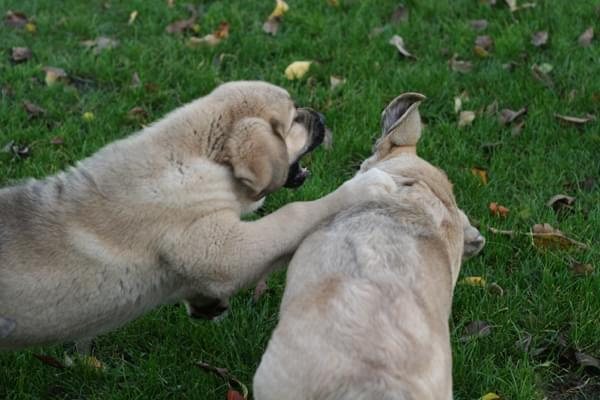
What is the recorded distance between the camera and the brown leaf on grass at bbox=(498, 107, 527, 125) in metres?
6.44

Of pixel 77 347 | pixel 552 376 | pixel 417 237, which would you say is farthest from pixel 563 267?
pixel 77 347

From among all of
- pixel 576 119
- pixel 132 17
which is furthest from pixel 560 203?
pixel 132 17

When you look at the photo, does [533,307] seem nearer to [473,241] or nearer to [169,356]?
[473,241]

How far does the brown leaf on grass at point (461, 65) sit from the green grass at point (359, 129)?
0.10 metres

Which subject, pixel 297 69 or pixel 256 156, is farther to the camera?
pixel 297 69

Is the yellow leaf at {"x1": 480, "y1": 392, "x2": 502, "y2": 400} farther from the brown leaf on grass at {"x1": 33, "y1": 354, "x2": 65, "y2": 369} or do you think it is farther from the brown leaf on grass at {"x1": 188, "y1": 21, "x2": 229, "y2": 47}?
the brown leaf on grass at {"x1": 188, "y1": 21, "x2": 229, "y2": 47}

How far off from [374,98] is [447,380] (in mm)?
3596

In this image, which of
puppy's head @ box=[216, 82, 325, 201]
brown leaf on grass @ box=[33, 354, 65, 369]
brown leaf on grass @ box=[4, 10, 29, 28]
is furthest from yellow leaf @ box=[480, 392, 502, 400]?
brown leaf on grass @ box=[4, 10, 29, 28]

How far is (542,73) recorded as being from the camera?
6891mm

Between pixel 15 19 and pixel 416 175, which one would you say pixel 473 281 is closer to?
pixel 416 175

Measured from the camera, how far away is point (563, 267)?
5.08 m

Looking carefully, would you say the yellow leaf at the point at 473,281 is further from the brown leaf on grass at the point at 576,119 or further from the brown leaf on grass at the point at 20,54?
the brown leaf on grass at the point at 20,54

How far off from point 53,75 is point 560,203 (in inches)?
153

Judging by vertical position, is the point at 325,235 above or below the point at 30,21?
above
